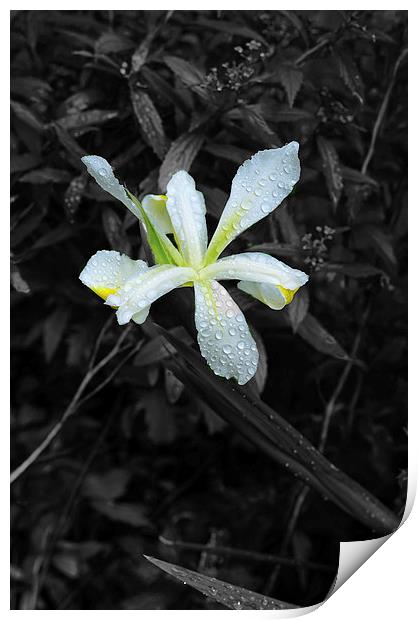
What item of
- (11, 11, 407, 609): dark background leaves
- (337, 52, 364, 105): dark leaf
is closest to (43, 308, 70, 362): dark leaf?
(11, 11, 407, 609): dark background leaves

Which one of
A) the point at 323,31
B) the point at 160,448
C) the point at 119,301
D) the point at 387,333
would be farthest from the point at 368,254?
the point at 119,301

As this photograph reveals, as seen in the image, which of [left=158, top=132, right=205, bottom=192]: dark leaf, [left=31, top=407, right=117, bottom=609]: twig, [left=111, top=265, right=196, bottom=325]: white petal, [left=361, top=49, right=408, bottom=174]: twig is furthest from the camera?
[left=31, top=407, right=117, bottom=609]: twig

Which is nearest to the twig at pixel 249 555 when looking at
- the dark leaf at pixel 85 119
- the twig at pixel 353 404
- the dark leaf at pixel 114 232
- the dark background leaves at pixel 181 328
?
the dark background leaves at pixel 181 328

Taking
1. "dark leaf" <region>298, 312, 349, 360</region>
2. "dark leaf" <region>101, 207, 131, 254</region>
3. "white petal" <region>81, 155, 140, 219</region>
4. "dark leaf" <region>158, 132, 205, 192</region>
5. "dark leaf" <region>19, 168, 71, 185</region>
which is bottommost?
"dark leaf" <region>298, 312, 349, 360</region>

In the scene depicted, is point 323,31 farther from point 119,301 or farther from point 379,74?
point 119,301

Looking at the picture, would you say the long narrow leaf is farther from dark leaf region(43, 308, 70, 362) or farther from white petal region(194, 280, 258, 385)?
dark leaf region(43, 308, 70, 362)

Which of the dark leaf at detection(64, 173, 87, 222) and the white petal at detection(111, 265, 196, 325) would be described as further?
the dark leaf at detection(64, 173, 87, 222)

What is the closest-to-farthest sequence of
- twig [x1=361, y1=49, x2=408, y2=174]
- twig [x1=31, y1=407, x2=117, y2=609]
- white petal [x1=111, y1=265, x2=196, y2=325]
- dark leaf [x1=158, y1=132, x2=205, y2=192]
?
white petal [x1=111, y1=265, x2=196, y2=325] → dark leaf [x1=158, y1=132, x2=205, y2=192] → twig [x1=361, y1=49, x2=408, y2=174] → twig [x1=31, y1=407, x2=117, y2=609]
